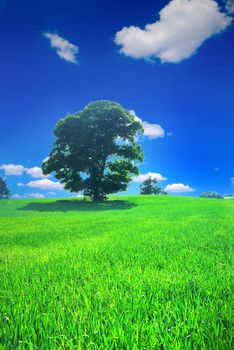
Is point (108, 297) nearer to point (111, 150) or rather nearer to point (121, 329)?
point (121, 329)

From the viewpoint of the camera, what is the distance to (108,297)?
109 inches

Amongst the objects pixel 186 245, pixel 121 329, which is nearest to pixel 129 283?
pixel 121 329

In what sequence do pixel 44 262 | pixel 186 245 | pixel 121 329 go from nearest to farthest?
1. pixel 121 329
2. pixel 44 262
3. pixel 186 245

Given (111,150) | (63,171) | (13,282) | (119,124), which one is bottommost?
(13,282)

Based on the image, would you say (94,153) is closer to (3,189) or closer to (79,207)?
(79,207)

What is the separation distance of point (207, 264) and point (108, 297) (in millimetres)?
1994

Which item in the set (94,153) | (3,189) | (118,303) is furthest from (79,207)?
(3,189)

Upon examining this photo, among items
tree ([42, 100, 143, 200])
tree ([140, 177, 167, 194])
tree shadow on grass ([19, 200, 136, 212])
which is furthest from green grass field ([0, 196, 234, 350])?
tree ([140, 177, 167, 194])

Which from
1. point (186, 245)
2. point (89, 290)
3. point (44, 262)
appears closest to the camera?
point (89, 290)

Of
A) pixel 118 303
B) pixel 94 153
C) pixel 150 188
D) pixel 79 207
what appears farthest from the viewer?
pixel 150 188

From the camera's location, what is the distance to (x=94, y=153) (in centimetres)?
3866

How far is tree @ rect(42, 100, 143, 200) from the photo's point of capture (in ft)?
126

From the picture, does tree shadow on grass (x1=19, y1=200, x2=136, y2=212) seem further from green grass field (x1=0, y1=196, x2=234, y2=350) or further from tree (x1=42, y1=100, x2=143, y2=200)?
green grass field (x1=0, y1=196, x2=234, y2=350)

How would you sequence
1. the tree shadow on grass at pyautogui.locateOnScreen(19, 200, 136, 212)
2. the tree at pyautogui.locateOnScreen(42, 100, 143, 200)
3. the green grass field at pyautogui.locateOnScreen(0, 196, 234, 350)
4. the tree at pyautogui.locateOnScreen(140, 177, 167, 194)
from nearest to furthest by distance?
the green grass field at pyautogui.locateOnScreen(0, 196, 234, 350)
the tree shadow on grass at pyautogui.locateOnScreen(19, 200, 136, 212)
the tree at pyautogui.locateOnScreen(42, 100, 143, 200)
the tree at pyautogui.locateOnScreen(140, 177, 167, 194)
